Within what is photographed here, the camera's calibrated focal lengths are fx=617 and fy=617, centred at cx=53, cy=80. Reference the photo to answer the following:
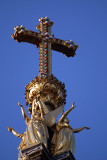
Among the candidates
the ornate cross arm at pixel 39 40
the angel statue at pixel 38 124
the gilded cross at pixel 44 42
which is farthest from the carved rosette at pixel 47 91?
the ornate cross arm at pixel 39 40

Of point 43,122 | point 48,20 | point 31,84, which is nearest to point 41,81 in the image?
point 31,84

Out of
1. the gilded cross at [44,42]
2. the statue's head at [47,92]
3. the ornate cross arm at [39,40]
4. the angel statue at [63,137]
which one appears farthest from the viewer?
the ornate cross arm at [39,40]

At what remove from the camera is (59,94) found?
30406 mm

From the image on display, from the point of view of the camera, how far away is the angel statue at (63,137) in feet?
90.8

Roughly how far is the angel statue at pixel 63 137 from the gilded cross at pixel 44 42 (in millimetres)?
3544

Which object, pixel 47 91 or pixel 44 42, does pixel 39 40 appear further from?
pixel 47 91

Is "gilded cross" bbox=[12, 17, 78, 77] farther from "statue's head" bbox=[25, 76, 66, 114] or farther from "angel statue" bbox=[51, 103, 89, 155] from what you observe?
"angel statue" bbox=[51, 103, 89, 155]

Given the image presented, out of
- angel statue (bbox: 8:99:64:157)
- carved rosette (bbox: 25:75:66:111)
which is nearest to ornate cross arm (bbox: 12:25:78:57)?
carved rosette (bbox: 25:75:66:111)

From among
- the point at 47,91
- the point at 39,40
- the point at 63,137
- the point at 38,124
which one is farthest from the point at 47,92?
the point at 39,40

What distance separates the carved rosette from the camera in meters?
30.1

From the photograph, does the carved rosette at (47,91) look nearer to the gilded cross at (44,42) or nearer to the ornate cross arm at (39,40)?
the gilded cross at (44,42)

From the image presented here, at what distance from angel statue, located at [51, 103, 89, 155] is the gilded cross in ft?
11.6

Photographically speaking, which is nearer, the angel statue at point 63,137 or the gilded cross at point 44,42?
the angel statue at point 63,137

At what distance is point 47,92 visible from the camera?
3027cm
